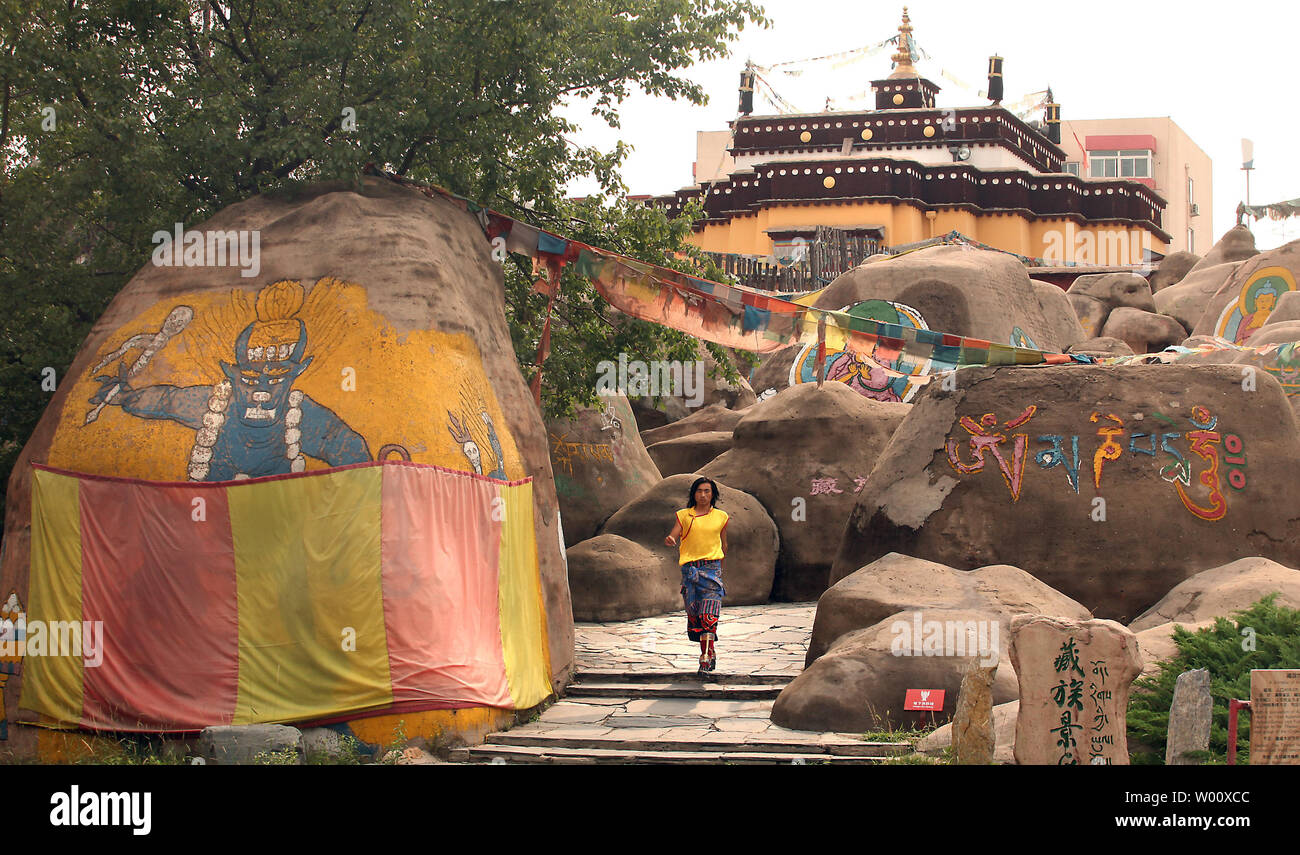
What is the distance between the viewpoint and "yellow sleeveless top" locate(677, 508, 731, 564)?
9.97 metres

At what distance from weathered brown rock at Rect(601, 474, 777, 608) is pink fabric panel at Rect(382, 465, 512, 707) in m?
5.14

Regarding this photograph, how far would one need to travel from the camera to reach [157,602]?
832cm

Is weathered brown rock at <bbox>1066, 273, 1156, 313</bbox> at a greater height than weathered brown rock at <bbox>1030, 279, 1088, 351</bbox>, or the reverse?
weathered brown rock at <bbox>1066, 273, 1156, 313</bbox>

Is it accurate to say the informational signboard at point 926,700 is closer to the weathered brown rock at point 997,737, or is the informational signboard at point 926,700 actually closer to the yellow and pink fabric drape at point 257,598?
the weathered brown rock at point 997,737

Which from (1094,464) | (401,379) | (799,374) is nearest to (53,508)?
(401,379)

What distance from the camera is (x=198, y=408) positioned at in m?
8.80

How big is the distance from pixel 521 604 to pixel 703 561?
4.76 feet

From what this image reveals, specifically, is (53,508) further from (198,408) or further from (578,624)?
(578,624)

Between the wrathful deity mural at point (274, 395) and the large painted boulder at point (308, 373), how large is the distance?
0.01 m

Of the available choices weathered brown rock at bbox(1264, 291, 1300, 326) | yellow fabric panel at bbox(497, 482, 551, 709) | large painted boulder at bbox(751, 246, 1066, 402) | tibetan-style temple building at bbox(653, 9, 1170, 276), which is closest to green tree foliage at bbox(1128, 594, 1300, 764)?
yellow fabric panel at bbox(497, 482, 551, 709)

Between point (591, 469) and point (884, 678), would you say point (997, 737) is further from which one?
point (591, 469)

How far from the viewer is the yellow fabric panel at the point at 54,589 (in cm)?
825

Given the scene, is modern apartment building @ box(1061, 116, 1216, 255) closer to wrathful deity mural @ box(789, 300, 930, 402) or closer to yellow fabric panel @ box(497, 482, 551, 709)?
wrathful deity mural @ box(789, 300, 930, 402)

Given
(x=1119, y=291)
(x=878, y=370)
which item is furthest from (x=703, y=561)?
(x=1119, y=291)
